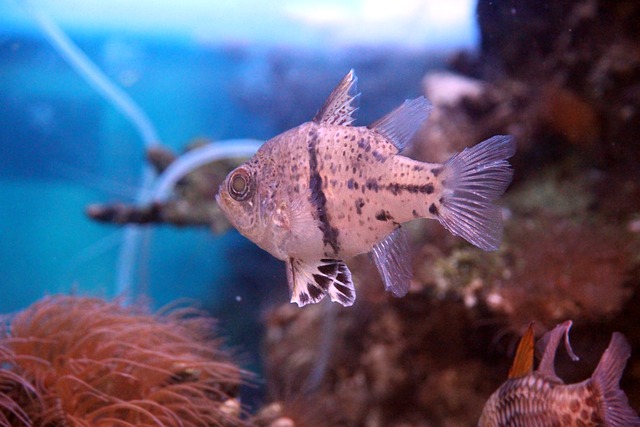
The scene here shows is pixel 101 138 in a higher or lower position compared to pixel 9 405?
higher

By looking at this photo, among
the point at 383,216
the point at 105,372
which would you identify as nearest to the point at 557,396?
the point at 383,216

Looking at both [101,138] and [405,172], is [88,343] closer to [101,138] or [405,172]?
[405,172]

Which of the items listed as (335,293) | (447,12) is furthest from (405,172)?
(447,12)

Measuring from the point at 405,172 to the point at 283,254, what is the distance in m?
0.43

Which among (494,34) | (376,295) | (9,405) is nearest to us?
(9,405)

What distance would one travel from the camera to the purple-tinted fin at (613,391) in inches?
50.4

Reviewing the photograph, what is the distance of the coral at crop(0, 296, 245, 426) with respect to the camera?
6.48 feet

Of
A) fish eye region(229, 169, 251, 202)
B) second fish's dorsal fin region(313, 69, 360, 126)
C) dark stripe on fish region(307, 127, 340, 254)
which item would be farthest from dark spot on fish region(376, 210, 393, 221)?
fish eye region(229, 169, 251, 202)

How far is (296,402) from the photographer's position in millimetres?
2770

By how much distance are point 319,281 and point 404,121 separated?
1.72 feet

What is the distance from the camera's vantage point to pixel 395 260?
1.35 meters

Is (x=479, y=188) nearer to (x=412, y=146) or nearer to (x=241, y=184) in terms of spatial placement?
(x=241, y=184)

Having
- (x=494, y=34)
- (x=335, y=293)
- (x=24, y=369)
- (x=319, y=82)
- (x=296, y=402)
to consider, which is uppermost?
(x=319, y=82)

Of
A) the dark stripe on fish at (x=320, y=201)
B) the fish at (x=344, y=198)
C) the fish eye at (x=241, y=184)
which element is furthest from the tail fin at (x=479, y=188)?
the fish eye at (x=241, y=184)
